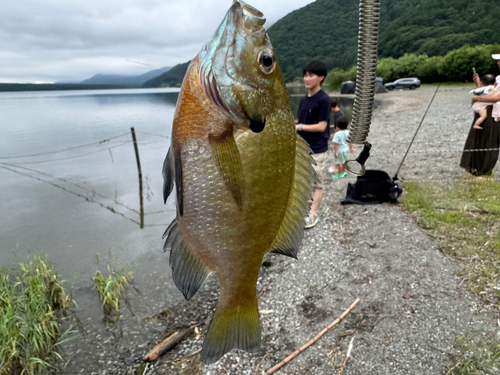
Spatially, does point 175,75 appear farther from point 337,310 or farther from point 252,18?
point 252,18

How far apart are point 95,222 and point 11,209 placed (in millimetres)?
5012

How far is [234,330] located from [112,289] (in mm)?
6410

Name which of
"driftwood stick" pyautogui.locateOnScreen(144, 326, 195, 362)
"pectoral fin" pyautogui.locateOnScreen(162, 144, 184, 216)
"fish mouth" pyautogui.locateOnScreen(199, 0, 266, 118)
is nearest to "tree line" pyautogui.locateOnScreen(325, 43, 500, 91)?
"driftwood stick" pyautogui.locateOnScreen(144, 326, 195, 362)

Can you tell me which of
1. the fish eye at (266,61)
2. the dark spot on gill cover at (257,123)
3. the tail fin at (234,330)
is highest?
the fish eye at (266,61)

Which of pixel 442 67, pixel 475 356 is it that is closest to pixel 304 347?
pixel 475 356

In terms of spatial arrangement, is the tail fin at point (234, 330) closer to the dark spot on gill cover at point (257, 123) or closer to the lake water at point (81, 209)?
the dark spot on gill cover at point (257, 123)

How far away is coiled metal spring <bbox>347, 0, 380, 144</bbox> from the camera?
129 centimetres

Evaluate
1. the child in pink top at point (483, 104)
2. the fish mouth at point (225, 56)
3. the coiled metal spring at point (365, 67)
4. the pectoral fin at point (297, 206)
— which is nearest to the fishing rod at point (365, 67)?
the coiled metal spring at point (365, 67)

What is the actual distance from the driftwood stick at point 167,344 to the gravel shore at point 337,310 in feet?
0.33

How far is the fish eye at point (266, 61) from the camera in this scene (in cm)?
124

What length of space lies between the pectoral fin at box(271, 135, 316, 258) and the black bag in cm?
710

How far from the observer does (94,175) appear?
17.7m

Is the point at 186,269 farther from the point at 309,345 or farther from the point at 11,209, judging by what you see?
the point at 11,209

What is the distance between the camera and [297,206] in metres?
1.39
